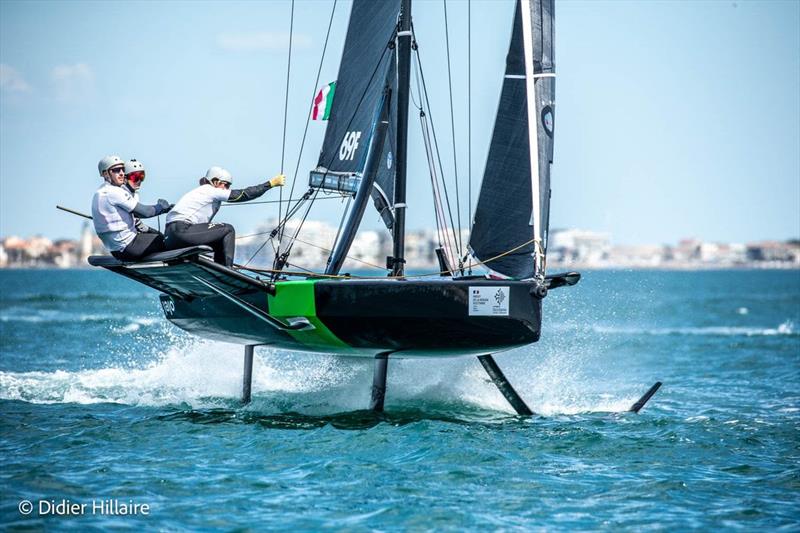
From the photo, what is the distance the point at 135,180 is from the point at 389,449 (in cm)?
371

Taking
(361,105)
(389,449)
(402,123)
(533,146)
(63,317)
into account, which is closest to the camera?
(389,449)

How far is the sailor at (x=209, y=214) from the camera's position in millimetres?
10969

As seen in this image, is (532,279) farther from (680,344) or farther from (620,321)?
(620,321)

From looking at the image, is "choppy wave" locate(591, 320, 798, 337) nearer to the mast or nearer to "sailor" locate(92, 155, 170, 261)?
the mast

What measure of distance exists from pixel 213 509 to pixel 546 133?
5490 mm

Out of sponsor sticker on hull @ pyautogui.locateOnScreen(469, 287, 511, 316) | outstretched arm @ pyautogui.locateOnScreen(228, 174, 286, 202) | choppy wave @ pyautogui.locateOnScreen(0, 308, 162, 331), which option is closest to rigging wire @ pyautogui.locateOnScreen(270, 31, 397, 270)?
outstretched arm @ pyautogui.locateOnScreen(228, 174, 286, 202)

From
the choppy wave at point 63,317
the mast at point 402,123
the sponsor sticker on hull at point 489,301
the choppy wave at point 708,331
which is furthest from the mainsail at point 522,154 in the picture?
the choppy wave at point 708,331

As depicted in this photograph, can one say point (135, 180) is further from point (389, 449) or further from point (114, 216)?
point (389, 449)

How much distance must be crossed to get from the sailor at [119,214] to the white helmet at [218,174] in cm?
53

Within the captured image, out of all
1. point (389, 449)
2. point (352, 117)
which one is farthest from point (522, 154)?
point (389, 449)

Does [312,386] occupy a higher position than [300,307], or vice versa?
[300,307]

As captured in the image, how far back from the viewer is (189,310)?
43.0 feet

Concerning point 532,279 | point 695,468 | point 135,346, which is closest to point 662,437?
point 695,468

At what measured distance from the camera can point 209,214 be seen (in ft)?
36.8
